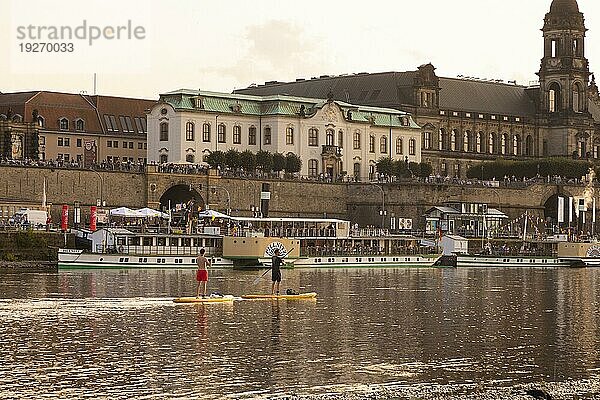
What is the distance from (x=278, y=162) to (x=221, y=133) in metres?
6.89

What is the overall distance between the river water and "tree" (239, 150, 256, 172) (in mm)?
62165

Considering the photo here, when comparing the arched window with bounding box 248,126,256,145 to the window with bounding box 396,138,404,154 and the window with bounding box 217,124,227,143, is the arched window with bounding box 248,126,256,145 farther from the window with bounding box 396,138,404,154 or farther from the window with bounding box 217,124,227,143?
the window with bounding box 396,138,404,154

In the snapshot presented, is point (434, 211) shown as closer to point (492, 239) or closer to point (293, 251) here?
point (492, 239)

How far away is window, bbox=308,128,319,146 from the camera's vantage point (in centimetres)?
14525

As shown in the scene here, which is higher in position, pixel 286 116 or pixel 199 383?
pixel 286 116

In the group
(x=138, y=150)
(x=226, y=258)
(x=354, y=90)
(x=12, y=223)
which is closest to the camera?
(x=226, y=258)

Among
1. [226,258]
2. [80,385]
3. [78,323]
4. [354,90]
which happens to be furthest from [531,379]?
[354,90]

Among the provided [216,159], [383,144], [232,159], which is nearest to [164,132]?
[216,159]

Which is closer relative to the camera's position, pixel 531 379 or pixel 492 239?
pixel 531 379

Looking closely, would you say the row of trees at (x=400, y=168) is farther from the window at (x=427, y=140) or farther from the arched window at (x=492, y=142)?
the arched window at (x=492, y=142)

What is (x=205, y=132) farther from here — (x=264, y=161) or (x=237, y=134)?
(x=264, y=161)

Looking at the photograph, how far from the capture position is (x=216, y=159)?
5340 inches

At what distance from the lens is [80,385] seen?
37.2 metres

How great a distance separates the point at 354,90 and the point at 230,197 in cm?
4285
